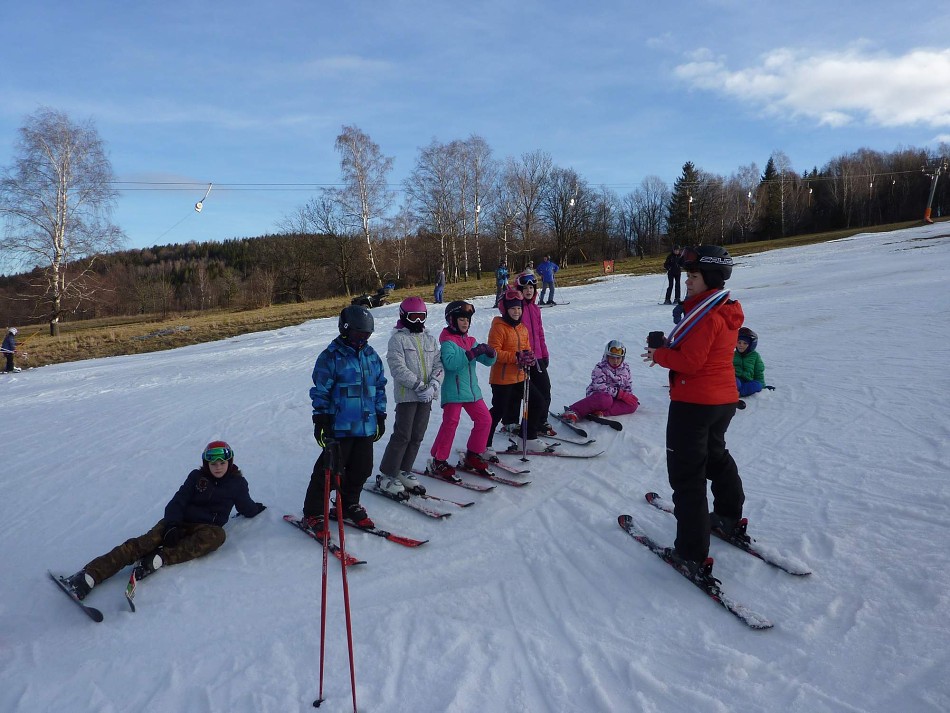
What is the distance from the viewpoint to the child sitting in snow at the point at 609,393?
7461mm

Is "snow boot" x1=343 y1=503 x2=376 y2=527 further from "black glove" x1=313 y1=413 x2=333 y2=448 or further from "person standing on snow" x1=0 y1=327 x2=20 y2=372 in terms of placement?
"person standing on snow" x1=0 y1=327 x2=20 y2=372

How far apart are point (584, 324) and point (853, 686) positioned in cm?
1334

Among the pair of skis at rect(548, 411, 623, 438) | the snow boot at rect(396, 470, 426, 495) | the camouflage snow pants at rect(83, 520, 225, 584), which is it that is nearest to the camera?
the camouflage snow pants at rect(83, 520, 225, 584)

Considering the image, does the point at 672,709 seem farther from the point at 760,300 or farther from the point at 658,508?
the point at 760,300

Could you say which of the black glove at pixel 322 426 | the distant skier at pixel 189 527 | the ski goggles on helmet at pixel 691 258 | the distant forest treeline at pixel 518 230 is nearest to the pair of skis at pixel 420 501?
the distant skier at pixel 189 527

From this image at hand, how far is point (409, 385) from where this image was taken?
509 cm

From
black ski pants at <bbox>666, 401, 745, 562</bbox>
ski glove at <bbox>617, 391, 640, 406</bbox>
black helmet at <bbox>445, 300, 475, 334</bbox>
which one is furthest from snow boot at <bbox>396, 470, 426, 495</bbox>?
ski glove at <bbox>617, 391, 640, 406</bbox>

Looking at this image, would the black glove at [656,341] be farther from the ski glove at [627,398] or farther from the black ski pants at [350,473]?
the ski glove at [627,398]

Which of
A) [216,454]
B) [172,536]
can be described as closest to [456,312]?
[216,454]

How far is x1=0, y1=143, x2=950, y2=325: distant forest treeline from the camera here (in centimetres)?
3981

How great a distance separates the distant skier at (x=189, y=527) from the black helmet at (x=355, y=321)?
4.66ft

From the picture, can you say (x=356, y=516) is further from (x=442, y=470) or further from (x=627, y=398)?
(x=627, y=398)

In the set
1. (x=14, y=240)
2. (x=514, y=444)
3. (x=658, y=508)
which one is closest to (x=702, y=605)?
(x=658, y=508)

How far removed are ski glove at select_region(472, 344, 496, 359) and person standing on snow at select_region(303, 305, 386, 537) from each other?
3.40 feet
